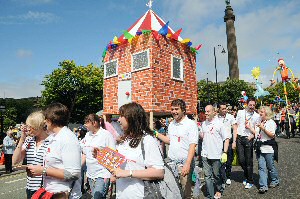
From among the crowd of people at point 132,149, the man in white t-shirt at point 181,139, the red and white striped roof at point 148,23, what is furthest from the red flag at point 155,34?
the man in white t-shirt at point 181,139

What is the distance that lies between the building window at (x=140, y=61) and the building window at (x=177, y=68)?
36.8 inches

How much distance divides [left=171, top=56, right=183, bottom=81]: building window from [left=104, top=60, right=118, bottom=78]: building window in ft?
5.77

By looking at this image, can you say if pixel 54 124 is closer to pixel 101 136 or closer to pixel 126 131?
pixel 126 131

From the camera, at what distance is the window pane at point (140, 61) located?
7.83 meters

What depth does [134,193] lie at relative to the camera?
271cm

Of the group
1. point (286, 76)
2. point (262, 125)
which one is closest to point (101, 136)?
point (262, 125)

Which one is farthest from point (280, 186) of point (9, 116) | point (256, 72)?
point (9, 116)

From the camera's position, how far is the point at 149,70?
771cm

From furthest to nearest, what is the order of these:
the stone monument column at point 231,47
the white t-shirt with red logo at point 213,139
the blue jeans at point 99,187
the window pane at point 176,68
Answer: the stone monument column at point 231,47 < the window pane at point 176,68 < the white t-shirt with red logo at point 213,139 < the blue jeans at point 99,187

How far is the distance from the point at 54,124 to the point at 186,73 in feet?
20.5

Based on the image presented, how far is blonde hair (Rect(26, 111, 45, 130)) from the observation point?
3512mm

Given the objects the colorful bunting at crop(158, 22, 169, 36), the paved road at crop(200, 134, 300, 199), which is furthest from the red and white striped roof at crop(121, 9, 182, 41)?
the paved road at crop(200, 134, 300, 199)

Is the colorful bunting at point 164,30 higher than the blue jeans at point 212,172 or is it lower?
higher

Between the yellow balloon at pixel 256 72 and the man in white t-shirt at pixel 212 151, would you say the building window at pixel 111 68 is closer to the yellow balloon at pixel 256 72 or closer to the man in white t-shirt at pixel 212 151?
the man in white t-shirt at pixel 212 151
